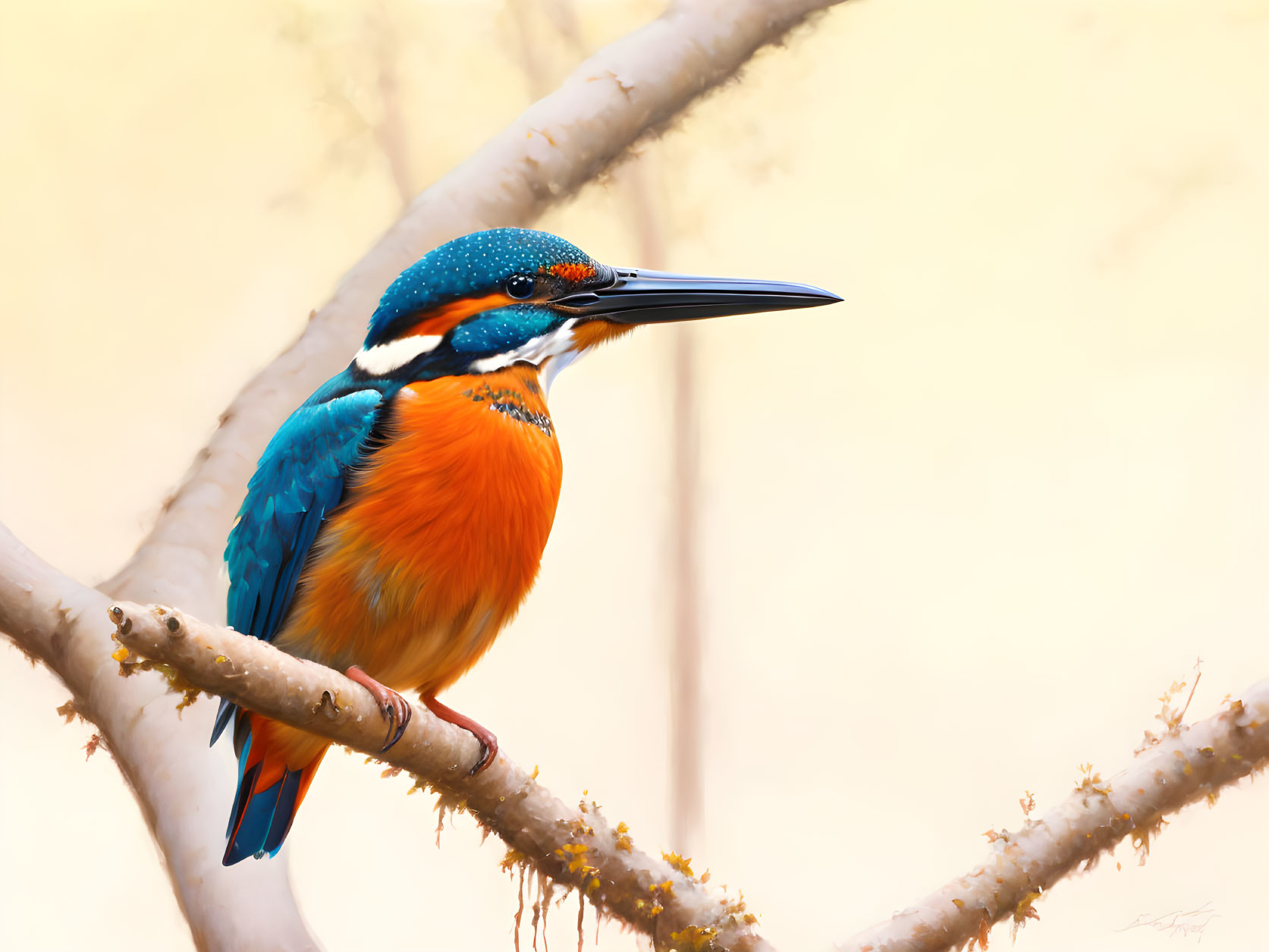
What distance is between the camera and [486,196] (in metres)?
2.41

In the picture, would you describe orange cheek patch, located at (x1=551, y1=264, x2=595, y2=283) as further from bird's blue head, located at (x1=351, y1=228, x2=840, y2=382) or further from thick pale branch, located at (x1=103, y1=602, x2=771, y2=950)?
thick pale branch, located at (x1=103, y1=602, x2=771, y2=950)

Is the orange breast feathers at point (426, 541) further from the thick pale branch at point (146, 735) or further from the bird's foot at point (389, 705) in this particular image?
the thick pale branch at point (146, 735)

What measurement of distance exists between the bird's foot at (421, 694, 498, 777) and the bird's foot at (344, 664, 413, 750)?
0.70 feet

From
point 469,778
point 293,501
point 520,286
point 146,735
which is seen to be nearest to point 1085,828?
point 469,778

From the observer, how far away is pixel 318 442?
155cm

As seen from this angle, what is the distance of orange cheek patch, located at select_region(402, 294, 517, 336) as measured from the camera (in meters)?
1.60

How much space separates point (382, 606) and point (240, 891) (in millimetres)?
817

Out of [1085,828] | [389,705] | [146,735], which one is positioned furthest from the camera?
[146,735]

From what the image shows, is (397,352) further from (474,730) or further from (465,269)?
(474,730)

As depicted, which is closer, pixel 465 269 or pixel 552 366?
pixel 465 269

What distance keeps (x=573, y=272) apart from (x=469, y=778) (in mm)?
855

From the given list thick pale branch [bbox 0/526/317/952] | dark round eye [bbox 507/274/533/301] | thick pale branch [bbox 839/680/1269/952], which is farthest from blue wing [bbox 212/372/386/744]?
thick pale branch [bbox 839/680/1269/952]

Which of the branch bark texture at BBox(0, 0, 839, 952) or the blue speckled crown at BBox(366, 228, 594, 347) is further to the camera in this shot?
the branch bark texture at BBox(0, 0, 839, 952)

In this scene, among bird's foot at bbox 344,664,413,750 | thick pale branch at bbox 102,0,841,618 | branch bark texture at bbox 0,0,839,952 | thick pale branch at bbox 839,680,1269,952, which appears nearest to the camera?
bird's foot at bbox 344,664,413,750
